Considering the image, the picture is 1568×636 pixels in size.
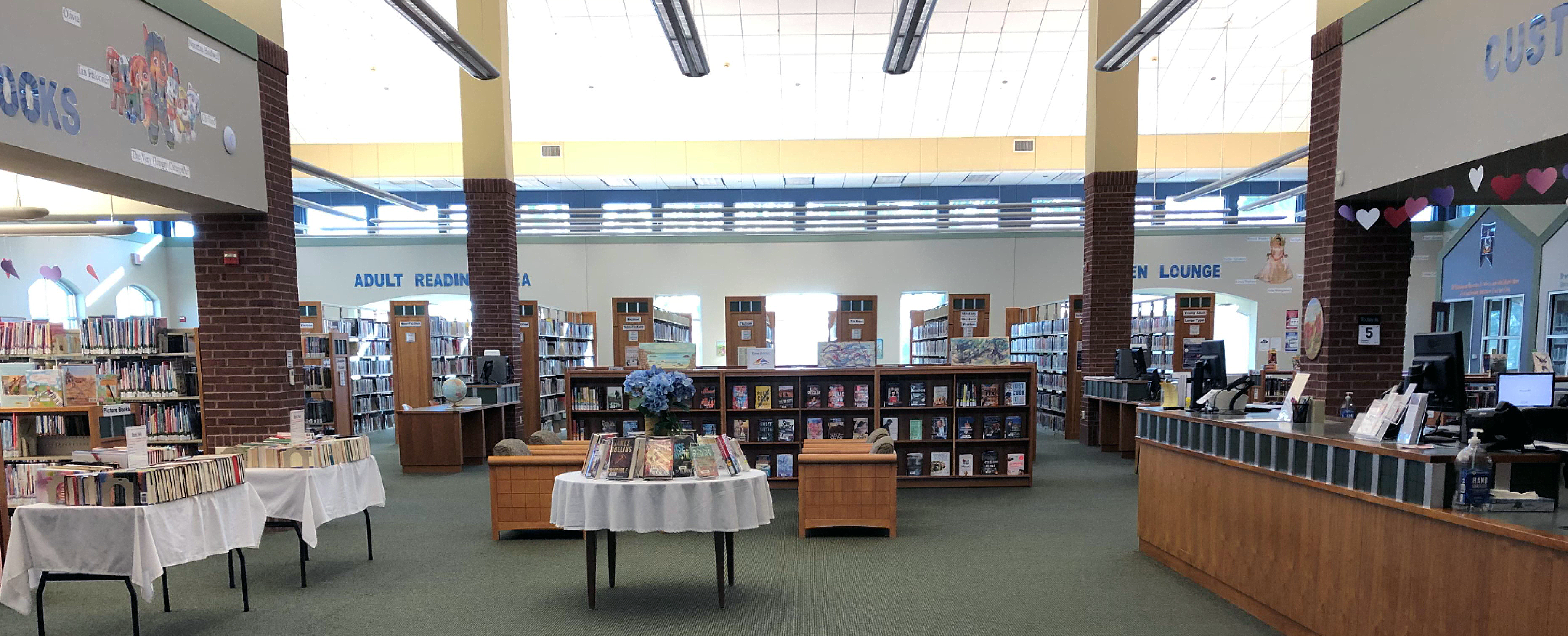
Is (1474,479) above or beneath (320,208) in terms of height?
beneath

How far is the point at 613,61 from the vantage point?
11.7 metres

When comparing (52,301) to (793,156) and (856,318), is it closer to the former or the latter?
(793,156)

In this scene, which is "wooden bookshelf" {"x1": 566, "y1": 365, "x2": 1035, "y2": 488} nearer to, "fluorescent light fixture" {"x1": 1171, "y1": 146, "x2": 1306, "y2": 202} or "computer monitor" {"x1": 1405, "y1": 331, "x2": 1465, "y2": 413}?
"computer monitor" {"x1": 1405, "y1": 331, "x2": 1465, "y2": 413}

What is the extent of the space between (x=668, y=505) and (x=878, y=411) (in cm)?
412

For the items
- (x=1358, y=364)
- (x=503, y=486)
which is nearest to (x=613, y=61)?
(x=503, y=486)

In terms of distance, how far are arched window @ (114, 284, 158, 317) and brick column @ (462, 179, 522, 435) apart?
10.6 m

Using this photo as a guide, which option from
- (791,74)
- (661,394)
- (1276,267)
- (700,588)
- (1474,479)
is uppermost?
(791,74)

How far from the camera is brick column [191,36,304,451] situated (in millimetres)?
5773

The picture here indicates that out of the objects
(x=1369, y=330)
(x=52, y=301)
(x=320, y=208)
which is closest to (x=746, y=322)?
(x=1369, y=330)

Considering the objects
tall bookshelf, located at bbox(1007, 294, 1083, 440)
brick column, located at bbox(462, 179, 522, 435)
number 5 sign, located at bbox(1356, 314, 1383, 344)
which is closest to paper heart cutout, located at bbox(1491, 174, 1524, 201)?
number 5 sign, located at bbox(1356, 314, 1383, 344)

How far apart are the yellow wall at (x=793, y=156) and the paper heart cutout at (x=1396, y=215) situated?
908 cm

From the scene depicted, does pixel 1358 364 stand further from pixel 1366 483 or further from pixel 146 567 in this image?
pixel 146 567

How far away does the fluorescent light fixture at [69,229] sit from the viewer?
655 centimetres

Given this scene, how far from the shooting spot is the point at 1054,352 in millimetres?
12719
